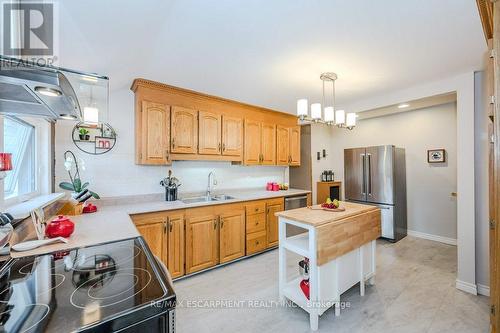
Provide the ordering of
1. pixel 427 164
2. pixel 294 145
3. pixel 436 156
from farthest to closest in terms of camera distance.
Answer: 1. pixel 294 145
2. pixel 427 164
3. pixel 436 156

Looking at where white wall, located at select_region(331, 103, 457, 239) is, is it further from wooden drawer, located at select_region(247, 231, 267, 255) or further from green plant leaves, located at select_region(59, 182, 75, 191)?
green plant leaves, located at select_region(59, 182, 75, 191)

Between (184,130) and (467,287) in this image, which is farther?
(184,130)

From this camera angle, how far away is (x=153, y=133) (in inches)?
109

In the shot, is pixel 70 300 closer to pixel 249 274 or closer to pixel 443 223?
pixel 249 274

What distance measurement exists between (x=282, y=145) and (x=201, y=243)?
2.34m

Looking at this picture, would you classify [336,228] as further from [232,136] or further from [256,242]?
[232,136]

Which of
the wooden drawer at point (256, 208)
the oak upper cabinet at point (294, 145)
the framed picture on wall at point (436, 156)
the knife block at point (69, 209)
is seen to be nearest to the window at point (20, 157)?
the knife block at point (69, 209)

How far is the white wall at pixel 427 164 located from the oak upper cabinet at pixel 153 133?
171 inches

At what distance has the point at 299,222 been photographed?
1.98 m

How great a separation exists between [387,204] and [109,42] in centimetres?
457

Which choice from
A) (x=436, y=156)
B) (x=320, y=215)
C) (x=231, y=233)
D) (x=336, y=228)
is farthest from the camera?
(x=436, y=156)

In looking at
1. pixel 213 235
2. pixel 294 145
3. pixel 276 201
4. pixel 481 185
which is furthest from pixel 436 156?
pixel 213 235

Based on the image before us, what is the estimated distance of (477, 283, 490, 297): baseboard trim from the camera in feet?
7.69

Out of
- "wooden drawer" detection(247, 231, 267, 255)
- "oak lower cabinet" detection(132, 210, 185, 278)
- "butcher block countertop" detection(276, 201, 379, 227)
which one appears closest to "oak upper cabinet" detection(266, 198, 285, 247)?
"wooden drawer" detection(247, 231, 267, 255)
